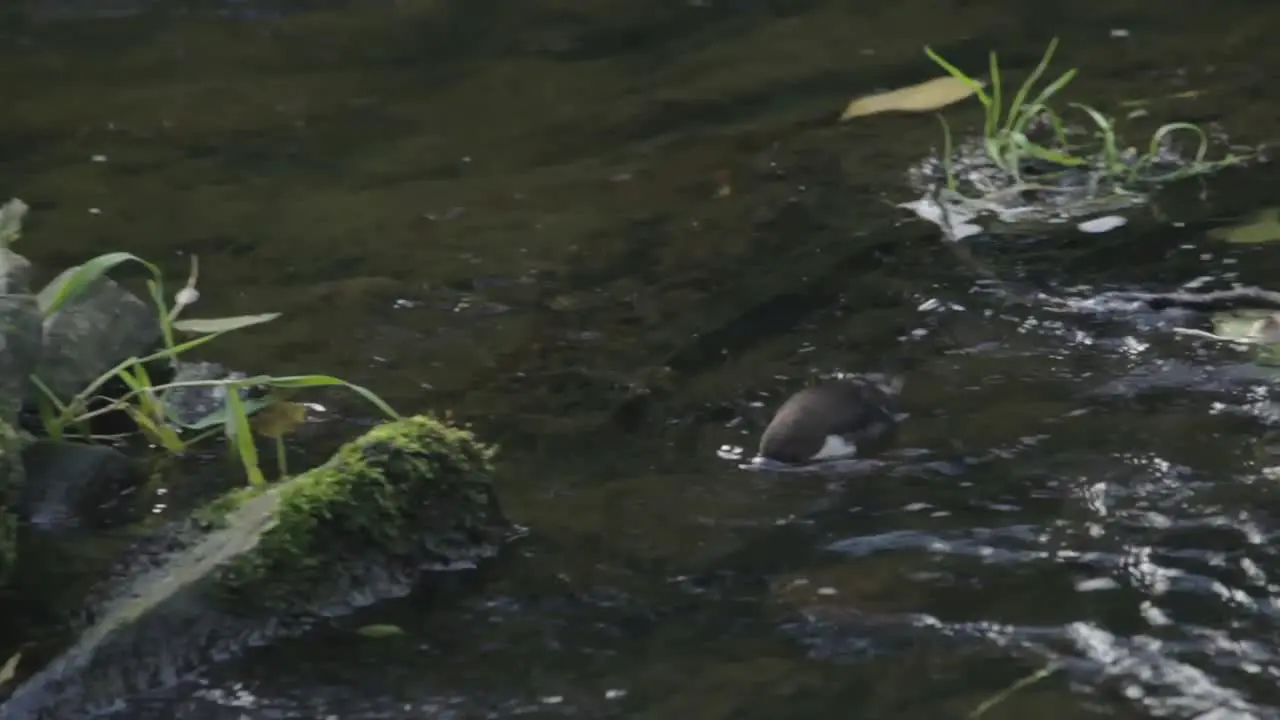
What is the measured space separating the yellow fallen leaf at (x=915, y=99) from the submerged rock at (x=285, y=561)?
289 cm

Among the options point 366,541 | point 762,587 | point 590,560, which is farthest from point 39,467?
point 762,587

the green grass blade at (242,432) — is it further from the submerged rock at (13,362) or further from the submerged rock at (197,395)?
the submerged rock at (197,395)

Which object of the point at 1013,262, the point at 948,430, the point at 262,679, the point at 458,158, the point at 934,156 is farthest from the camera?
the point at 458,158

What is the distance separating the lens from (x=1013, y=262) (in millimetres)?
4102

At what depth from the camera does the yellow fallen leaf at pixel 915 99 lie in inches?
214

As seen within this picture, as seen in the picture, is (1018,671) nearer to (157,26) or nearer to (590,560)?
(590,560)

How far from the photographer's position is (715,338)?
12.6ft

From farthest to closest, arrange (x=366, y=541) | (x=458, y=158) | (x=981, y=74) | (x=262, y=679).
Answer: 1. (x=981, y=74)
2. (x=458, y=158)
3. (x=366, y=541)
4. (x=262, y=679)

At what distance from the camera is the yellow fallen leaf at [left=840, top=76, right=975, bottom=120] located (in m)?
5.43

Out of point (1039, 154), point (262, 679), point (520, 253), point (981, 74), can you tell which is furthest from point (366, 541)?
point (981, 74)

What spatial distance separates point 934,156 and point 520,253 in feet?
4.51

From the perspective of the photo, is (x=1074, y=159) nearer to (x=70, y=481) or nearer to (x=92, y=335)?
(x=92, y=335)

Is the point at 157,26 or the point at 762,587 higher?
the point at 157,26

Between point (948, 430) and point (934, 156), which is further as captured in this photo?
point (934, 156)
